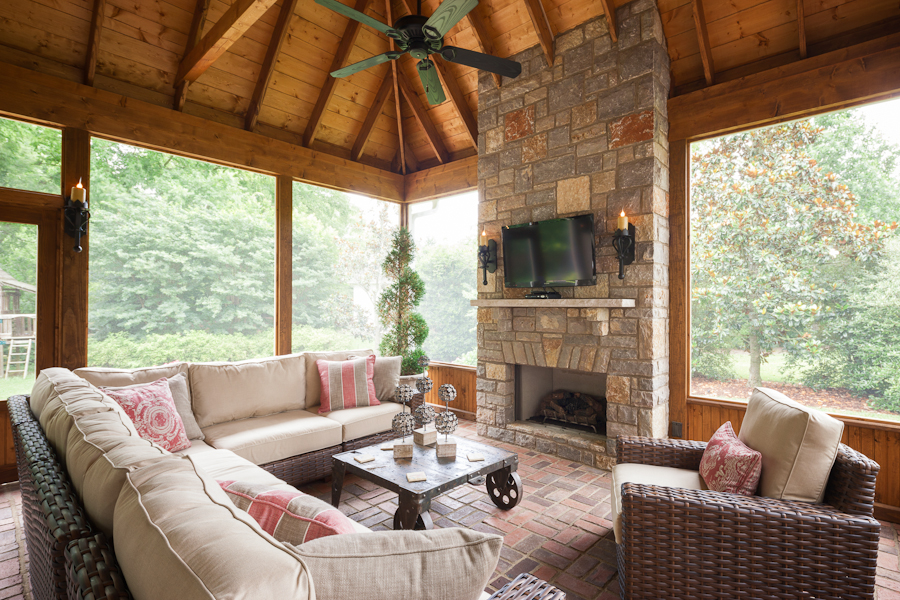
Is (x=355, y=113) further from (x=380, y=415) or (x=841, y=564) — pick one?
(x=841, y=564)

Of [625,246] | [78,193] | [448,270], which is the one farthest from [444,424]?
[78,193]

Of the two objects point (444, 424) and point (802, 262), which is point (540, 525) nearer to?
point (444, 424)

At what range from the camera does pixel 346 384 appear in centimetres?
387

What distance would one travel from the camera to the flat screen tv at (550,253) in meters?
3.89

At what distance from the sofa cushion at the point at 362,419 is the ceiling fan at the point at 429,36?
254cm

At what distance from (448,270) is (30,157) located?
4018 mm

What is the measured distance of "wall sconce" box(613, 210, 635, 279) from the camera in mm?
3600

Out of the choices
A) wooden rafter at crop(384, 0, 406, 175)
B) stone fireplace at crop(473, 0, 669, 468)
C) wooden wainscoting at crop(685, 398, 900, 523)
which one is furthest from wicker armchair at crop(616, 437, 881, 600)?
wooden rafter at crop(384, 0, 406, 175)

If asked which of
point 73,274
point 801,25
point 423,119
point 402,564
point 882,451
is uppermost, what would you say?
point 423,119

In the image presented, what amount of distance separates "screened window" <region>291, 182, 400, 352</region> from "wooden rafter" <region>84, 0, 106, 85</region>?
6.47 ft

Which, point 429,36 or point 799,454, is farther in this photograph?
point 429,36

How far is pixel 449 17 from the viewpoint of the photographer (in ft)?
8.16

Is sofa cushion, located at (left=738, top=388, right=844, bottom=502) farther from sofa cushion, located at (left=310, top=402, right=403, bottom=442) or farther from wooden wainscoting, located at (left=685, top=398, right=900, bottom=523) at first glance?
sofa cushion, located at (left=310, top=402, right=403, bottom=442)

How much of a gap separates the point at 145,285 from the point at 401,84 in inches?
138
